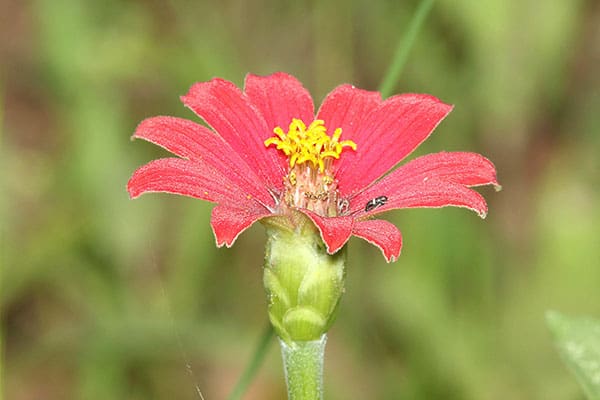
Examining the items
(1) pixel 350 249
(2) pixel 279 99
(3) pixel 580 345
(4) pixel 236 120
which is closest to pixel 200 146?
(4) pixel 236 120

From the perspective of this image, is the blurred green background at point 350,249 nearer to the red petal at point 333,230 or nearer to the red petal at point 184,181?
the red petal at point 184,181

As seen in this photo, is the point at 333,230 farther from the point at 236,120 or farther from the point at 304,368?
the point at 236,120

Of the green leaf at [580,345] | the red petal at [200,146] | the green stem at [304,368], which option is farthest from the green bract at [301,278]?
the green leaf at [580,345]

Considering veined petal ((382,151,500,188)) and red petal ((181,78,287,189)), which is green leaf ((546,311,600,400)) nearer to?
veined petal ((382,151,500,188))

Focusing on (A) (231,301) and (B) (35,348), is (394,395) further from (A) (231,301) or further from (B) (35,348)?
(B) (35,348)

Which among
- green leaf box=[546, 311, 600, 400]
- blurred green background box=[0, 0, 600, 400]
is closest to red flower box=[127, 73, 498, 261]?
green leaf box=[546, 311, 600, 400]

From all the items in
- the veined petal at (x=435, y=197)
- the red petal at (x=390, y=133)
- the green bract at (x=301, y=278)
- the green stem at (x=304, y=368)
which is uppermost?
the red petal at (x=390, y=133)
